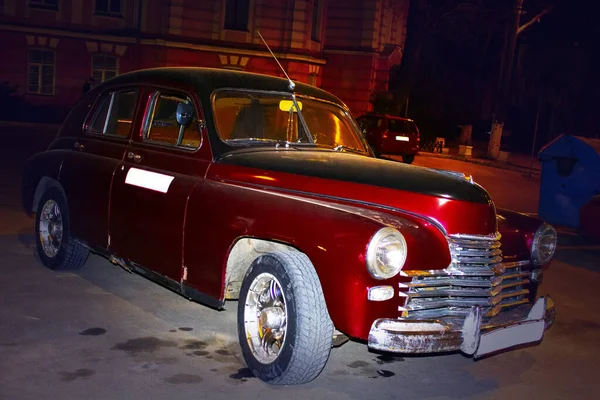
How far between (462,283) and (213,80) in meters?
2.49

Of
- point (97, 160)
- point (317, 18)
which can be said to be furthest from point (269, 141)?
point (317, 18)

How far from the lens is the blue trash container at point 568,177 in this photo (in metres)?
13.4

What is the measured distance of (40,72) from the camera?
104ft

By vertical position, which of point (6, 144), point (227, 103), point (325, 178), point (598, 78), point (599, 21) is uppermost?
point (599, 21)

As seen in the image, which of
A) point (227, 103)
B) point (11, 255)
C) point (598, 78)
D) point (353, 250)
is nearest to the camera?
point (353, 250)

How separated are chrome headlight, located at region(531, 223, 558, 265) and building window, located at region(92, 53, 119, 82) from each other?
2922cm

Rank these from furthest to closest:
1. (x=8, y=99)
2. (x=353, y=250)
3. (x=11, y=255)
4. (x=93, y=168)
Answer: (x=8, y=99), (x=11, y=255), (x=93, y=168), (x=353, y=250)

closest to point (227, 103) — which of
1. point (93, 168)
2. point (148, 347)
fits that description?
point (93, 168)

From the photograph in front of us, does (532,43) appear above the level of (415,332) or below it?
above

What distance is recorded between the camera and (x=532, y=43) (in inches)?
1761

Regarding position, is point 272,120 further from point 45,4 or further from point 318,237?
point 45,4

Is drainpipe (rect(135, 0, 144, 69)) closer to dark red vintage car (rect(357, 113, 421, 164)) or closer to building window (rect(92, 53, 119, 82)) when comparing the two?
building window (rect(92, 53, 119, 82))

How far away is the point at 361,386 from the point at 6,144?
17997 mm

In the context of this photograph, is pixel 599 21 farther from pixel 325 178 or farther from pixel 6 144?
pixel 325 178
